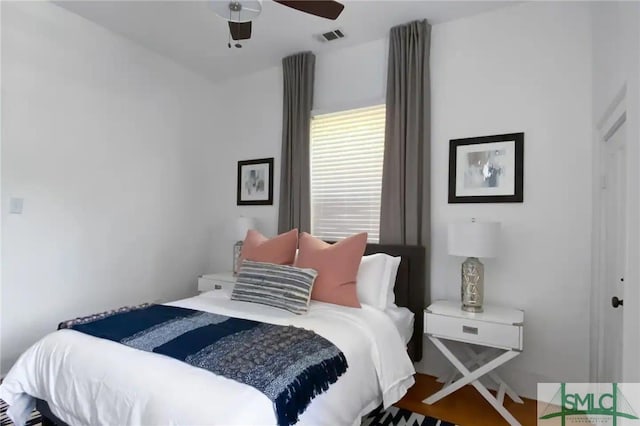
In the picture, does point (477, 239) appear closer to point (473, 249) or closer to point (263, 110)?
point (473, 249)

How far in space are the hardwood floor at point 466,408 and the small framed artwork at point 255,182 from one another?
7.50 feet

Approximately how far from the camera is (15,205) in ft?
8.43

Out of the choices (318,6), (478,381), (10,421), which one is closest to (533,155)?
(478,381)

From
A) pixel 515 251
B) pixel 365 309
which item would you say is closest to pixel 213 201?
pixel 365 309

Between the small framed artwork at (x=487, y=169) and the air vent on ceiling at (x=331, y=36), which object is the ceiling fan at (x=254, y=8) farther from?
the small framed artwork at (x=487, y=169)

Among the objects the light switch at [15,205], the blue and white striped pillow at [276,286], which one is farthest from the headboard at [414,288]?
the light switch at [15,205]

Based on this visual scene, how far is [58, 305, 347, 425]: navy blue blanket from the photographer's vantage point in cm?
132

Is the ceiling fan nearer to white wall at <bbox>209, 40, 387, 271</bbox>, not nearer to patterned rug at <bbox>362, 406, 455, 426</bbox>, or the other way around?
white wall at <bbox>209, 40, 387, 271</bbox>

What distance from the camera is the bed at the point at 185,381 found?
3.98ft

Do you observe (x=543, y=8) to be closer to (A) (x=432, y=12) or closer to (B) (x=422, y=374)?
(A) (x=432, y=12)

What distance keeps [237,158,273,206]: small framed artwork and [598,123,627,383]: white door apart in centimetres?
283

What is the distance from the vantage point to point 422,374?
2.86m

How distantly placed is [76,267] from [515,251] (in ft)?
11.7

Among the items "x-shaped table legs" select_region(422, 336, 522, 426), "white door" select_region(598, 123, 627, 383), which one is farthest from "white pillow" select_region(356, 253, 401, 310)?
"white door" select_region(598, 123, 627, 383)
